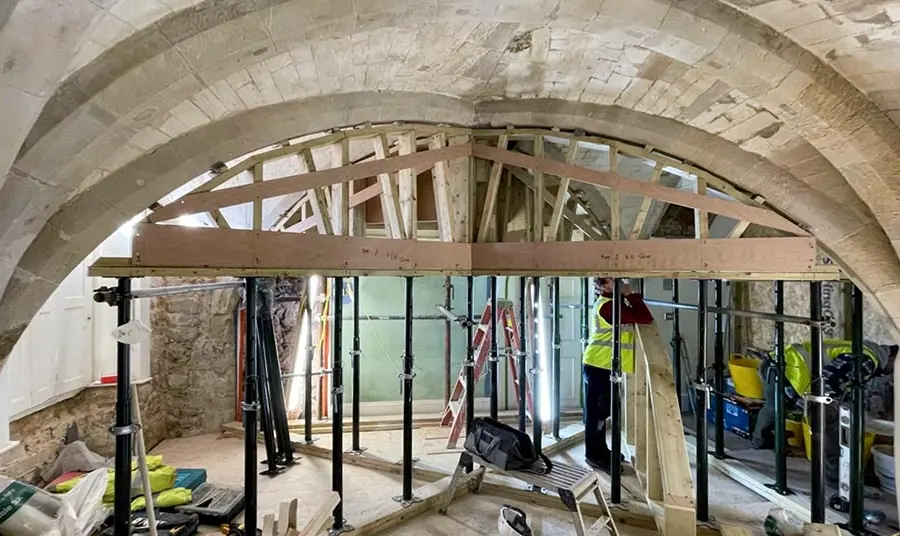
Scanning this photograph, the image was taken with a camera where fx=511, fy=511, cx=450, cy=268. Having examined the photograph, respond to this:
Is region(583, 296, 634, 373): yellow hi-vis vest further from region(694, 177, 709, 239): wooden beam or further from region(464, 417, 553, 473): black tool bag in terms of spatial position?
region(464, 417, 553, 473): black tool bag

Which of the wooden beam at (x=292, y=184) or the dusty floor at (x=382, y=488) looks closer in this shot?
the wooden beam at (x=292, y=184)

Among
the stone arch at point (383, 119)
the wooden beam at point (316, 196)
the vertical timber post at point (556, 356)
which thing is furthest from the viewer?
the vertical timber post at point (556, 356)

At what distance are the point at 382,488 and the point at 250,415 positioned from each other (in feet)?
5.09

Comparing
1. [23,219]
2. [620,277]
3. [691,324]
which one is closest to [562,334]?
[691,324]

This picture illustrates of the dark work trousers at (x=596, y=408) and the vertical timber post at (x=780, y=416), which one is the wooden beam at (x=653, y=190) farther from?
the dark work trousers at (x=596, y=408)

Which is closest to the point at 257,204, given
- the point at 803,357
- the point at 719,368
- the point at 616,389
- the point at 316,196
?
the point at 316,196

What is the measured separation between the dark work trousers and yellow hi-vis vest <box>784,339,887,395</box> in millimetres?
1472

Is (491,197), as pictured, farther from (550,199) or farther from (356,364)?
(356,364)

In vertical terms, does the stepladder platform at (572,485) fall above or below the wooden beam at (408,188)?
below

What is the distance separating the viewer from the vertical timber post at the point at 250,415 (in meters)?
2.85

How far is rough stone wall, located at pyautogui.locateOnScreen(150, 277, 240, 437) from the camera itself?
16.2 feet

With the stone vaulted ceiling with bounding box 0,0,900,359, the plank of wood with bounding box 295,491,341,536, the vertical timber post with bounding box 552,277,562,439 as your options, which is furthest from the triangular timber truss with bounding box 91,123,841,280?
the plank of wood with bounding box 295,491,341,536

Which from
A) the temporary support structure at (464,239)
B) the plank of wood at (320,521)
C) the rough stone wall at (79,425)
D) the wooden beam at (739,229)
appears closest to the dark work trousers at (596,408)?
the temporary support structure at (464,239)

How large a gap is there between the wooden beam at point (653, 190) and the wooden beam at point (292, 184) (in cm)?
30
